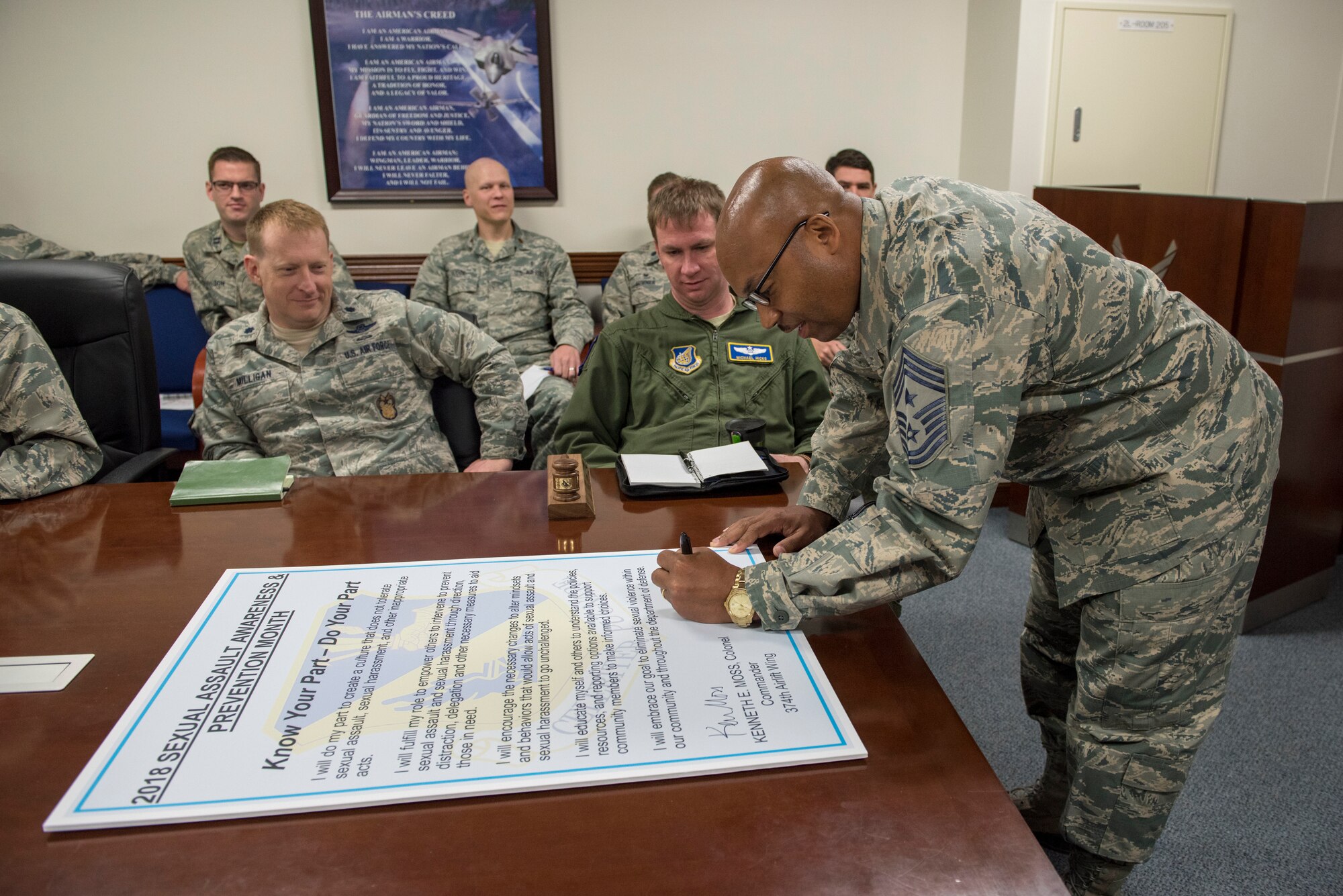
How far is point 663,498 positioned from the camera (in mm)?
1485

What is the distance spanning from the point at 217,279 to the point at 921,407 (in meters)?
3.62

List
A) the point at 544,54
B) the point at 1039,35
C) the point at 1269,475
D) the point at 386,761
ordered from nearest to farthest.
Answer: the point at 386,761 → the point at 1269,475 → the point at 1039,35 → the point at 544,54

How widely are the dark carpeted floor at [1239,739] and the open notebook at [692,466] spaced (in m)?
0.93

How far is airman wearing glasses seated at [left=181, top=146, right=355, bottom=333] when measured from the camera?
3709 mm

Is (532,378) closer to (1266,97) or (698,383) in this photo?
(698,383)

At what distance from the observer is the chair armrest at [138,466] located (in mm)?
1863

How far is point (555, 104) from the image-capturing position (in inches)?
163

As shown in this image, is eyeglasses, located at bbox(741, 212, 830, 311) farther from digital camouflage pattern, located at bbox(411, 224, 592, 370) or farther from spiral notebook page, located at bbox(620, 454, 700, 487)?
digital camouflage pattern, located at bbox(411, 224, 592, 370)

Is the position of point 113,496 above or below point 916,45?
below

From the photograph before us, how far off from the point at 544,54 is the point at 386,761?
383cm

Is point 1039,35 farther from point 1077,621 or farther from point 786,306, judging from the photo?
point 786,306

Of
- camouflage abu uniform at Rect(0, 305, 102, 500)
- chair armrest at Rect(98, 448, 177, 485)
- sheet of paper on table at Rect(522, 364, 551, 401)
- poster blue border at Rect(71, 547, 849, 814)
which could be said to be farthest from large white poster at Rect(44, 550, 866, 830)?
sheet of paper on table at Rect(522, 364, 551, 401)

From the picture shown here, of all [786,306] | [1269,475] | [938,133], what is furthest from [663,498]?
[938,133]

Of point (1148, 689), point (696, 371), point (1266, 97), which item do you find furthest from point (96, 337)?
point (1266, 97)
